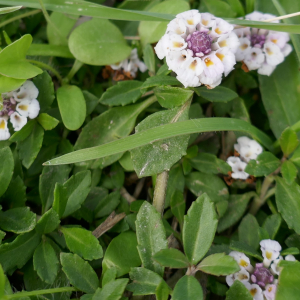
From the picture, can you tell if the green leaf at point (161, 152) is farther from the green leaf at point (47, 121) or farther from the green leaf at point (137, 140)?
the green leaf at point (47, 121)

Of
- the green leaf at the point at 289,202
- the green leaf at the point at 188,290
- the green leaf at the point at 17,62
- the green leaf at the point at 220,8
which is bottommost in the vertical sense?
Answer: the green leaf at the point at 289,202

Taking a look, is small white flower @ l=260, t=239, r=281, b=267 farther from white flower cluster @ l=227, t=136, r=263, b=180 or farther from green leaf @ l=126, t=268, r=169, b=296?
green leaf @ l=126, t=268, r=169, b=296

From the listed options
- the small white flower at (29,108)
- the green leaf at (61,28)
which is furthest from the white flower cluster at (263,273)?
the green leaf at (61,28)

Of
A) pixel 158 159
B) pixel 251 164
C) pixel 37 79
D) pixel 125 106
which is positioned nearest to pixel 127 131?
pixel 125 106

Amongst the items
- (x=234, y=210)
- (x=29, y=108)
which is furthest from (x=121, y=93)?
(x=234, y=210)

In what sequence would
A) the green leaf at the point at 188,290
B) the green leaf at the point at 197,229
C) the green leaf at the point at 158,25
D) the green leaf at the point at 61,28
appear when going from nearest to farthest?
the green leaf at the point at 188,290 → the green leaf at the point at 197,229 → the green leaf at the point at 158,25 → the green leaf at the point at 61,28

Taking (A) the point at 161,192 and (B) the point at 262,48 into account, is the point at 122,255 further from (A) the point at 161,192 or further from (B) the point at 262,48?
(B) the point at 262,48
